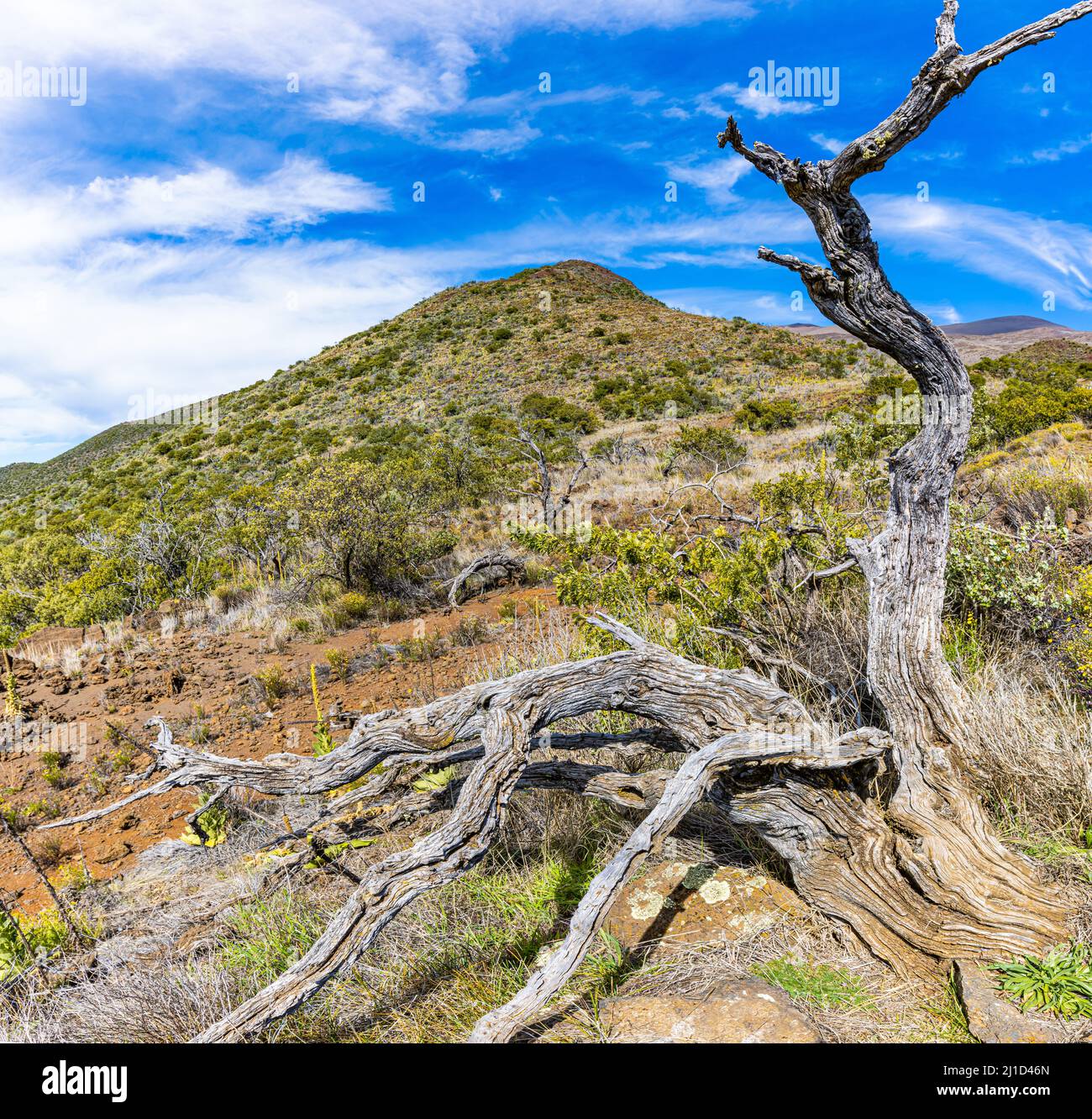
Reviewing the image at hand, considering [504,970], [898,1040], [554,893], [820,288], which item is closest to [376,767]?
[504,970]

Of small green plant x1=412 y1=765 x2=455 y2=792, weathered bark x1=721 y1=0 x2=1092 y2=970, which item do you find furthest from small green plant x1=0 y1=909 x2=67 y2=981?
weathered bark x1=721 y1=0 x2=1092 y2=970

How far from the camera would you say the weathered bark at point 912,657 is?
2307 millimetres

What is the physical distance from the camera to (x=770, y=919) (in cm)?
265

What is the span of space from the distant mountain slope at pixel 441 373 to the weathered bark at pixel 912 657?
25192mm

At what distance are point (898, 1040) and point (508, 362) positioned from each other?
1458 inches

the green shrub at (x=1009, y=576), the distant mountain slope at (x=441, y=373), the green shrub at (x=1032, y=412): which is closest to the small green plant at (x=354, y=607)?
the green shrub at (x=1009, y=576)

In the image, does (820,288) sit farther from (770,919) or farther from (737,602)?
(770,919)

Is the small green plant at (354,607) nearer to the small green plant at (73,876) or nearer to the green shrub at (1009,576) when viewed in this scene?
the small green plant at (73,876)

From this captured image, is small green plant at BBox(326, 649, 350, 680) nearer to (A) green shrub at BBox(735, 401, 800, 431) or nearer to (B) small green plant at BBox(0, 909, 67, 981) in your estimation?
(B) small green plant at BBox(0, 909, 67, 981)

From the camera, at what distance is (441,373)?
3734cm

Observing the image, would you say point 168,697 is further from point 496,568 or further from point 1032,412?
point 1032,412

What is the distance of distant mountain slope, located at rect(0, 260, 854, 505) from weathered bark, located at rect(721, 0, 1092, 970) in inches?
992

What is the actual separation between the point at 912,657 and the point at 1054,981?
1134 millimetres

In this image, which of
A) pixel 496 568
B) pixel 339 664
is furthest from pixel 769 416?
pixel 339 664
